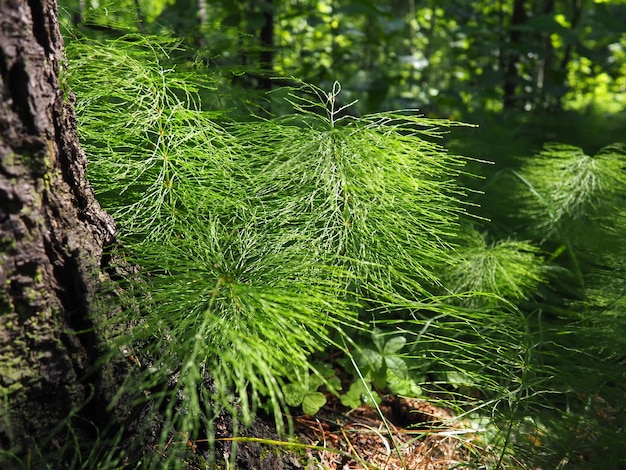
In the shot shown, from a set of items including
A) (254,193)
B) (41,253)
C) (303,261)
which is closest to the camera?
(41,253)

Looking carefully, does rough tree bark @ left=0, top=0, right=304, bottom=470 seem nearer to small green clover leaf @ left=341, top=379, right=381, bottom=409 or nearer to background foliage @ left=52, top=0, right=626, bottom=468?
background foliage @ left=52, top=0, right=626, bottom=468

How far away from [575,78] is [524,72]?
5.50 ft

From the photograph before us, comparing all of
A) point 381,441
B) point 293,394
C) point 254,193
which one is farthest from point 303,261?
point 381,441

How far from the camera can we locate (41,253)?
776 millimetres

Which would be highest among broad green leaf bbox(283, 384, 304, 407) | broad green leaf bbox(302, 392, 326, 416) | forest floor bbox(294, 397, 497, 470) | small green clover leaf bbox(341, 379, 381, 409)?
broad green leaf bbox(283, 384, 304, 407)

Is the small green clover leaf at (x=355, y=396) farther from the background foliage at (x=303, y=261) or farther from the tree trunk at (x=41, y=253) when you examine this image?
the tree trunk at (x=41, y=253)

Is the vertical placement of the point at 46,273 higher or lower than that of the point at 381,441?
higher

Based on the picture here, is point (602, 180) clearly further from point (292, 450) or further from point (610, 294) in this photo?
point (292, 450)

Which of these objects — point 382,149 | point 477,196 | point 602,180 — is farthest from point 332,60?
point 382,149

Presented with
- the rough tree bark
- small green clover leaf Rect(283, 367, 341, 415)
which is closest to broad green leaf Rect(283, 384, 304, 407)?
small green clover leaf Rect(283, 367, 341, 415)

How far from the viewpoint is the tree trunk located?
0.72 metres

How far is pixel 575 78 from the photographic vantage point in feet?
17.0

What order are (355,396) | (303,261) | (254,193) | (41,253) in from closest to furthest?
(41,253) → (303,261) → (254,193) → (355,396)

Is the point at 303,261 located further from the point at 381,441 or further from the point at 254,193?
the point at 381,441
